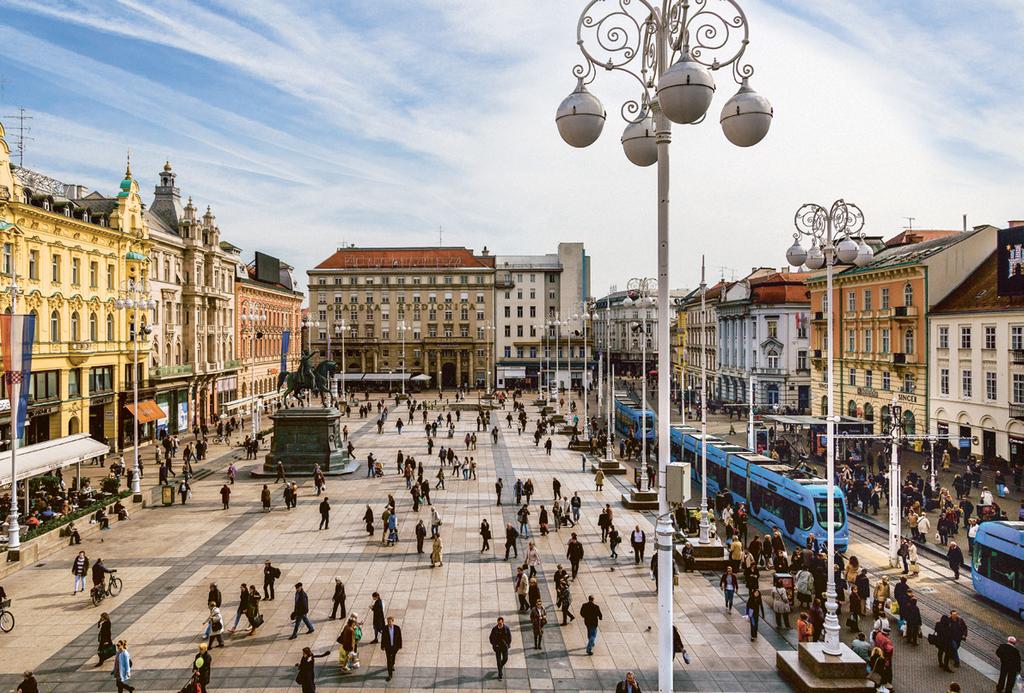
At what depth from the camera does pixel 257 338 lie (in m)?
75.8

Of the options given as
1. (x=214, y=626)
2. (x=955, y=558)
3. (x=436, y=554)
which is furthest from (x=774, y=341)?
(x=214, y=626)

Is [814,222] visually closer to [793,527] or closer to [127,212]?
[793,527]

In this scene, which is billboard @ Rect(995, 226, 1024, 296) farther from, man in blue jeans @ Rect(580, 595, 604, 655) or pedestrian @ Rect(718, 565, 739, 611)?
man in blue jeans @ Rect(580, 595, 604, 655)

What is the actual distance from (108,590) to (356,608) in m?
7.05

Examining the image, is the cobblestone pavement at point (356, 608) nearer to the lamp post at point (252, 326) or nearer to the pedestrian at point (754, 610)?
the pedestrian at point (754, 610)

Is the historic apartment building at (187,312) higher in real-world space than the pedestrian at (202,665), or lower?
higher

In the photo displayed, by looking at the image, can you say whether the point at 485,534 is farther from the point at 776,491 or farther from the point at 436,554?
the point at 776,491

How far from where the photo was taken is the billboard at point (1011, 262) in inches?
1538

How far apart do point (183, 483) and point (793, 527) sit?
994 inches

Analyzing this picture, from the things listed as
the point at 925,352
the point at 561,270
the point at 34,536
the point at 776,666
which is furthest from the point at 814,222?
the point at 561,270

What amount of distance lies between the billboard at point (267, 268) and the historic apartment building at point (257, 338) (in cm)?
82

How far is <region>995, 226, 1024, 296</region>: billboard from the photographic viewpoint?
39.1 m

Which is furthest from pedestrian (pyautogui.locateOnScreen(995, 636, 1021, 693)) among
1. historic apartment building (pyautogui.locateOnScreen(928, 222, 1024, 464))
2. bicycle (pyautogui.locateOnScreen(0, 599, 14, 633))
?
historic apartment building (pyautogui.locateOnScreen(928, 222, 1024, 464))

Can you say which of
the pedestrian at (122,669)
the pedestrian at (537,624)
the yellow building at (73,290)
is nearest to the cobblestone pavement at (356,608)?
the pedestrian at (537,624)
